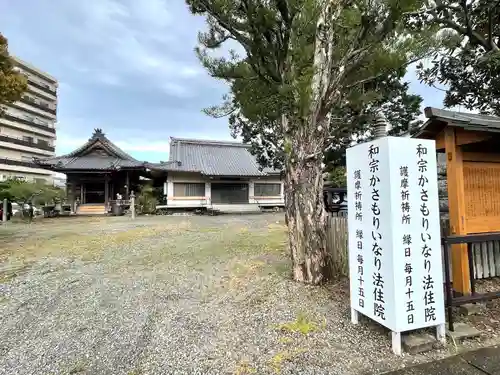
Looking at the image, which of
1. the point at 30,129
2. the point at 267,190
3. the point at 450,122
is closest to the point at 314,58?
the point at 450,122

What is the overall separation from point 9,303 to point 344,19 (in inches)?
228

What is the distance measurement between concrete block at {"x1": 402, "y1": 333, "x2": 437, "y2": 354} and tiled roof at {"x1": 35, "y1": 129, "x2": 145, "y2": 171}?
18.8 meters

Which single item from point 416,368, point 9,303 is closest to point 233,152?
point 9,303

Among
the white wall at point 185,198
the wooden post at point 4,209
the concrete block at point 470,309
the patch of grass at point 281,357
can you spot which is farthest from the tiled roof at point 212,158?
the patch of grass at point 281,357

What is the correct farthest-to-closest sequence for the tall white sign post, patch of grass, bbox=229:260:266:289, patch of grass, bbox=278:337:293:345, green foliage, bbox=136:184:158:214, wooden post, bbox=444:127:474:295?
green foliage, bbox=136:184:158:214 < patch of grass, bbox=229:260:266:289 < wooden post, bbox=444:127:474:295 < patch of grass, bbox=278:337:293:345 < the tall white sign post

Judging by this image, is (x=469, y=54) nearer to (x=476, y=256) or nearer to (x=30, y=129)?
(x=476, y=256)

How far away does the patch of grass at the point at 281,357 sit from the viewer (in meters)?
2.52

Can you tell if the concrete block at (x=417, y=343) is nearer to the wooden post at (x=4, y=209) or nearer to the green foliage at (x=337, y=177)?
the green foliage at (x=337, y=177)

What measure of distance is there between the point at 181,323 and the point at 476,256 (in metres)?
4.07

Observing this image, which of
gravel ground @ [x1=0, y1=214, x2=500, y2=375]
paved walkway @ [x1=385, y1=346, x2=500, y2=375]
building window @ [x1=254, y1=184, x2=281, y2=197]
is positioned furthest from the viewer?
building window @ [x1=254, y1=184, x2=281, y2=197]

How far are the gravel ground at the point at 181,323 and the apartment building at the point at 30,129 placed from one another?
33.7 metres

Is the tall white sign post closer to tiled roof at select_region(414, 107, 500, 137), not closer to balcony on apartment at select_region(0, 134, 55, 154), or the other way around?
tiled roof at select_region(414, 107, 500, 137)

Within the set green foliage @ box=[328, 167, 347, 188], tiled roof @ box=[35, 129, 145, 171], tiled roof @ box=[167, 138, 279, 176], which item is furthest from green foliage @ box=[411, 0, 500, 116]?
tiled roof @ box=[35, 129, 145, 171]

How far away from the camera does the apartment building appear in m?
35.3
